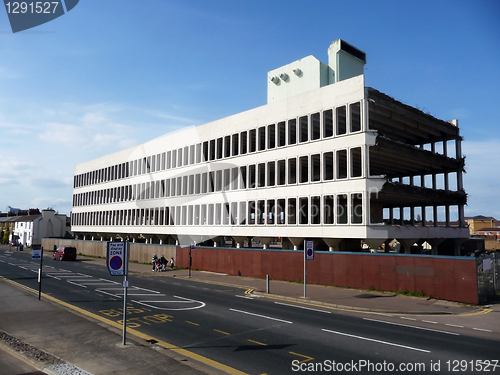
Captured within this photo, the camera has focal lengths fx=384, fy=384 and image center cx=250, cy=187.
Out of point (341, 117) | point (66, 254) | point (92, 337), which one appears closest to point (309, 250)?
point (92, 337)

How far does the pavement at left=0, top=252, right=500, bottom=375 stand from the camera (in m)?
9.75

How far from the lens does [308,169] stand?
36219 millimetres

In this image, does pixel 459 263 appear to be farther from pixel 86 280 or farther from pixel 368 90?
pixel 86 280

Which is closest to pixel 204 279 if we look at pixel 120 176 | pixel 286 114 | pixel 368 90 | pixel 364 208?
pixel 364 208

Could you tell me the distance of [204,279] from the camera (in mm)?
33156

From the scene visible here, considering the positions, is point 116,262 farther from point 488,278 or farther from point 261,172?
point 261,172

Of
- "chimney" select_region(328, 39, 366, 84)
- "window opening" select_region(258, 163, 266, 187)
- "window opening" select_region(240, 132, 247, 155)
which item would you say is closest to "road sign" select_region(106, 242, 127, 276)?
"window opening" select_region(258, 163, 266, 187)

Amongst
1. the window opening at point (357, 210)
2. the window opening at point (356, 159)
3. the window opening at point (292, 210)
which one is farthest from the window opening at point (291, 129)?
the window opening at point (357, 210)

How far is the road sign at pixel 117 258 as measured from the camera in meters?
11.7

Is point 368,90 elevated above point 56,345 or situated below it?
above

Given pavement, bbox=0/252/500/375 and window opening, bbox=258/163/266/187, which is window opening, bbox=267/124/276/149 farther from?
pavement, bbox=0/252/500/375

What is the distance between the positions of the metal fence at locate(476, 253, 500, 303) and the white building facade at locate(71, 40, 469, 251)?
9282 millimetres

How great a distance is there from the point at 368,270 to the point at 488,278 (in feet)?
23.1

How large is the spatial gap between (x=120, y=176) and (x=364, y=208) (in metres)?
46.8
